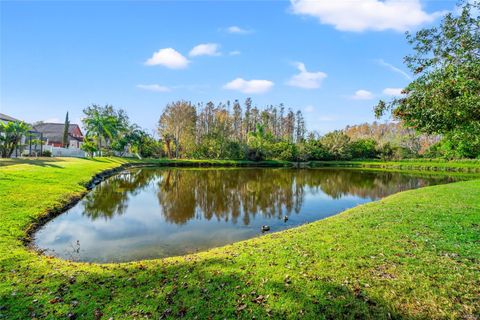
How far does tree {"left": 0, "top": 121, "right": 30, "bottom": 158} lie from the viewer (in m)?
29.5

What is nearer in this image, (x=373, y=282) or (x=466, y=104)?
(x=373, y=282)

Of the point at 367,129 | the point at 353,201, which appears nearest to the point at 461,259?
the point at 353,201

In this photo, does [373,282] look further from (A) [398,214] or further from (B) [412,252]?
(A) [398,214]

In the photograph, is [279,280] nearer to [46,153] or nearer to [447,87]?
[447,87]

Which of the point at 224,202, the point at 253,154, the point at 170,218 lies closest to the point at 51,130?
the point at 253,154

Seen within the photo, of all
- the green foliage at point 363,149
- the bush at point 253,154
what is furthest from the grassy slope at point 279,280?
the green foliage at point 363,149

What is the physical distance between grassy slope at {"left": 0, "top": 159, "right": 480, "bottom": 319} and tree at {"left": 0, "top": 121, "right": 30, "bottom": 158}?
2623 cm

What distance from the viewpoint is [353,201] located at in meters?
21.0

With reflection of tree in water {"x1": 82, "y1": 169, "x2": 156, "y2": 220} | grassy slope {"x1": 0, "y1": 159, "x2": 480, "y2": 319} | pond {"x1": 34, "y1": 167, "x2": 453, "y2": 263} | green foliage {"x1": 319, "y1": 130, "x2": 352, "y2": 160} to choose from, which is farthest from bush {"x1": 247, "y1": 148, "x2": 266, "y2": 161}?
grassy slope {"x1": 0, "y1": 159, "x2": 480, "y2": 319}

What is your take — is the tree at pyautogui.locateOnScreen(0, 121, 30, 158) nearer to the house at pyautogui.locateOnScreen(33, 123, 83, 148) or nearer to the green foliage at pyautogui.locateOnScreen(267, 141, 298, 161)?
the house at pyautogui.locateOnScreen(33, 123, 83, 148)

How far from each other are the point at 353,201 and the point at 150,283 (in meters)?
18.1

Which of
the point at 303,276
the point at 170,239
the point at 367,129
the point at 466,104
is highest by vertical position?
the point at 367,129

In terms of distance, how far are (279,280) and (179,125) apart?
64.3 meters

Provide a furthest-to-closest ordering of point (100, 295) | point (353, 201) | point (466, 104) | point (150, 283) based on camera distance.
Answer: point (353, 201) → point (466, 104) → point (150, 283) → point (100, 295)
